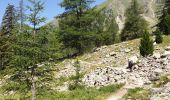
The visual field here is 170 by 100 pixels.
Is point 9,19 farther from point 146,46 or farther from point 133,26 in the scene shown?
point 146,46

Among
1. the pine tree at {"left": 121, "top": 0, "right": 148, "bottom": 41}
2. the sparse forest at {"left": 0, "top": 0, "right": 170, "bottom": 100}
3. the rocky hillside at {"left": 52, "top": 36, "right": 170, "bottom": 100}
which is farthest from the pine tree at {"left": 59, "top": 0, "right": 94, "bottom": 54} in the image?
the pine tree at {"left": 121, "top": 0, "right": 148, "bottom": 41}

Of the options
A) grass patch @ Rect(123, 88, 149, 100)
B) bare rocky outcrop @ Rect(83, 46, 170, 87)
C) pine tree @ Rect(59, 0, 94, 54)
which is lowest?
grass patch @ Rect(123, 88, 149, 100)


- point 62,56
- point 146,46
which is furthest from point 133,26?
Result: point 62,56

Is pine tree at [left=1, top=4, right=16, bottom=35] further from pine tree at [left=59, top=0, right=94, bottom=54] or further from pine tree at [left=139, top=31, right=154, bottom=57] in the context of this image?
pine tree at [left=139, top=31, right=154, bottom=57]

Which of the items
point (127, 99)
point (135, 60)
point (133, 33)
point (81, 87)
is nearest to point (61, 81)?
point (81, 87)

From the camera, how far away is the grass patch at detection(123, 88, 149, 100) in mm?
30853

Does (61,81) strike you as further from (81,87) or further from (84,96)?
(84,96)

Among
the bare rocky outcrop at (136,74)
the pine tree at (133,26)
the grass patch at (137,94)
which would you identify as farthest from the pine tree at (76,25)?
the grass patch at (137,94)

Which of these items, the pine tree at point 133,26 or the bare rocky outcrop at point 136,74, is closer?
the bare rocky outcrop at point 136,74

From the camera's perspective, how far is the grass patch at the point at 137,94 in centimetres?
3085

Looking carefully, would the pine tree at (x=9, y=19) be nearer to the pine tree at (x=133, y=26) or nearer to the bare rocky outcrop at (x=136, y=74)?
the pine tree at (x=133, y=26)

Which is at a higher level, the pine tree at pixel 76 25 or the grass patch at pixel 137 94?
the pine tree at pixel 76 25

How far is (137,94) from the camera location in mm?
32000

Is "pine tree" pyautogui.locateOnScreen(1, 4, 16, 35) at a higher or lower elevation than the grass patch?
higher
